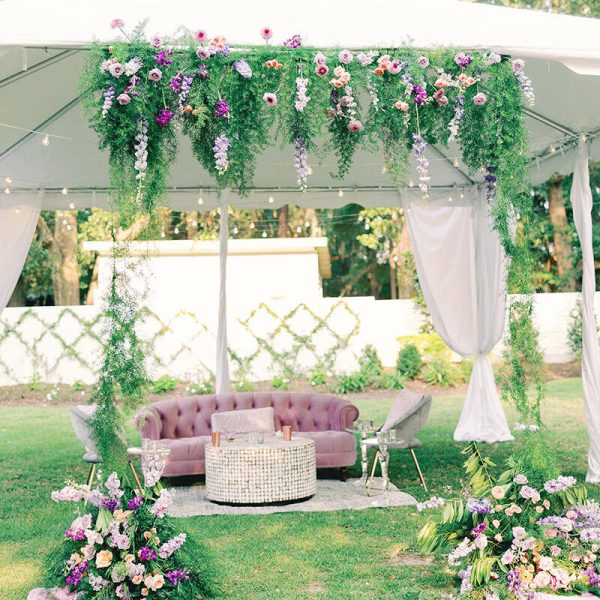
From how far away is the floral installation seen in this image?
4.27 m

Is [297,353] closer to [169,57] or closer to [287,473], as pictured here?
[287,473]

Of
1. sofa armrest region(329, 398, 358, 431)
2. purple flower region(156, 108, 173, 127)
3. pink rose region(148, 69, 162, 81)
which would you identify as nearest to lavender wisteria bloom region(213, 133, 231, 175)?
purple flower region(156, 108, 173, 127)

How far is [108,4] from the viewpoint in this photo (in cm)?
550

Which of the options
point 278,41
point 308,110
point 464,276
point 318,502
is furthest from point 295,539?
point 464,276

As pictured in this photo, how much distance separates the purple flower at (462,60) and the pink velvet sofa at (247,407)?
4.43m

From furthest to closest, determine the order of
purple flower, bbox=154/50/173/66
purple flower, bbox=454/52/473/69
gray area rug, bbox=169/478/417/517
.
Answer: gray area rug, bbox=169/478/417/517 < purple flower, bbox=454/52/473/69 < purple flower, bbox=154/50/173/66

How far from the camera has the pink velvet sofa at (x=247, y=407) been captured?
8.06 metres

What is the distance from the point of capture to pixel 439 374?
15.8 meters

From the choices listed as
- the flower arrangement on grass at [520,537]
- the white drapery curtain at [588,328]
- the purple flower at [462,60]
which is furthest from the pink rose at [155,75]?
the white drapery curtain at [588,328]

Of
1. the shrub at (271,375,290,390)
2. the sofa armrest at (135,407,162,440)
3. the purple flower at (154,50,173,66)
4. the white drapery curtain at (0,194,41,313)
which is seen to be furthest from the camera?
the shrub at (271,375,290,390)

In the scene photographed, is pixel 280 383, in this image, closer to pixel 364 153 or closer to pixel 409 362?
pixel 409 362

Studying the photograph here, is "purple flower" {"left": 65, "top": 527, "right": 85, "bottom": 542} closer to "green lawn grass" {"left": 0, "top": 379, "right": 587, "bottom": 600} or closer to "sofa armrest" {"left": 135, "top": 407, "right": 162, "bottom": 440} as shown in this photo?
"green lawn grass" {"left": 0, "top": 379, "right": 587, "bottom": 600}

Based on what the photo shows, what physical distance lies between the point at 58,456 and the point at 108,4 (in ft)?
20.5

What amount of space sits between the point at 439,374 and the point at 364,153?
7.76 metres
